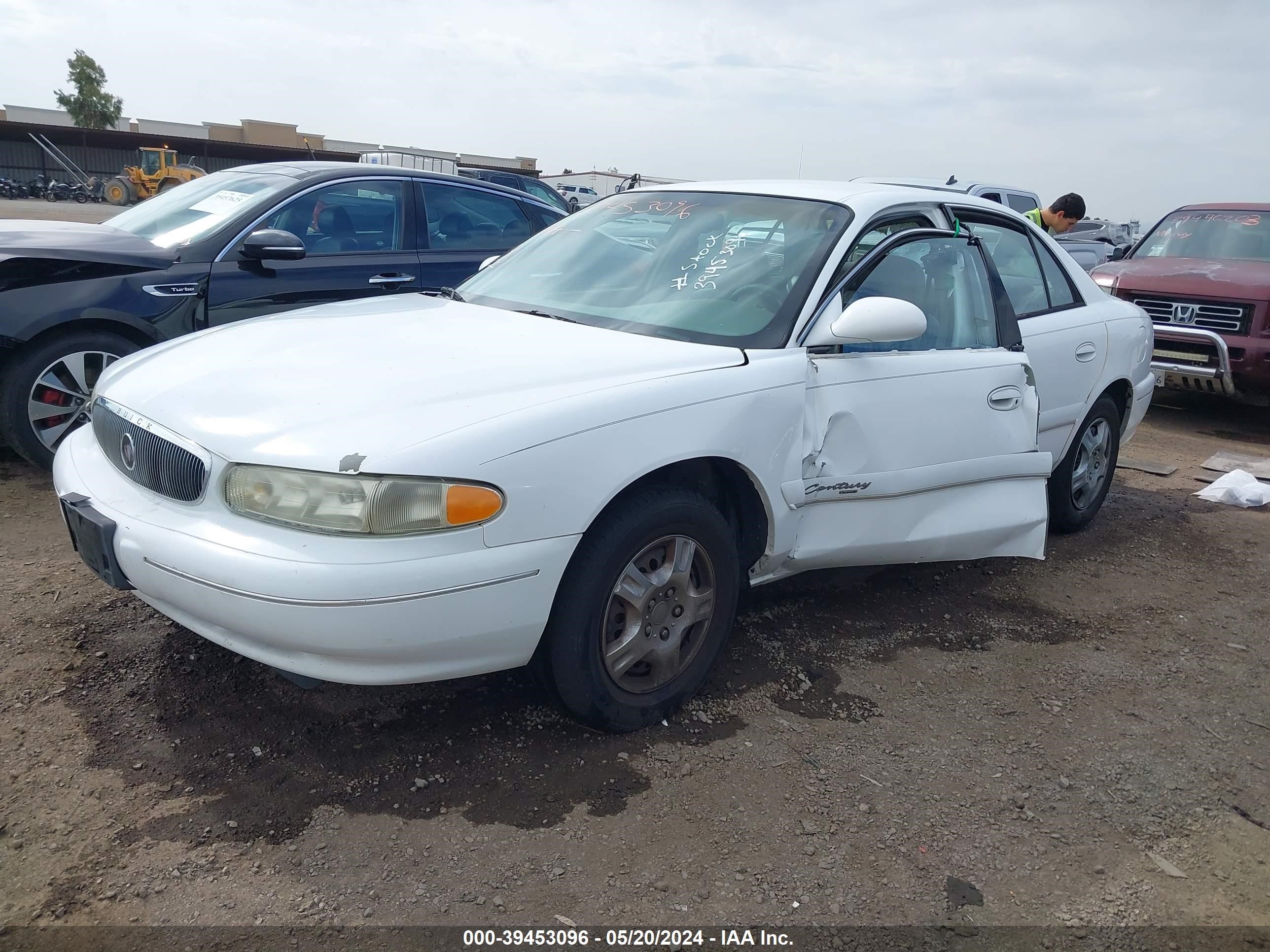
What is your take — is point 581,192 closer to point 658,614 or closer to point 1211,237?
point 1211,237

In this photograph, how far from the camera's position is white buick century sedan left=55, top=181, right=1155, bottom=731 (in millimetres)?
2340

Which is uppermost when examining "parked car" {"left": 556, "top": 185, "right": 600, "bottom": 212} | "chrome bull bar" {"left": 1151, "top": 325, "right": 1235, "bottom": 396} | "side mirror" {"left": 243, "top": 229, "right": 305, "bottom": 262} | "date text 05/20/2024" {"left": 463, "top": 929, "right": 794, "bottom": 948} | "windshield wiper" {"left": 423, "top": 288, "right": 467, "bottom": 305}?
"parked car" {"left": 556, "top": 185, "right": 600, "bottom": 212}

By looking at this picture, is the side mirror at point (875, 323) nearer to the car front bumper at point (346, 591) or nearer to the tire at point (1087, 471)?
the car front bumper at point (346, 591)

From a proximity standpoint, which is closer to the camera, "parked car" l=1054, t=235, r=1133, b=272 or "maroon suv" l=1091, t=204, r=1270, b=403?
"maroon suv" l=1091, t=204, r=1270, b=403

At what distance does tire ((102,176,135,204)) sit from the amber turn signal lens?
35776 millimetres

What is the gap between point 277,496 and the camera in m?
2.38

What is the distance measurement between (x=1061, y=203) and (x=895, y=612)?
15.1ft

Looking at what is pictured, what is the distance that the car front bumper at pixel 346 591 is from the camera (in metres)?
2.28

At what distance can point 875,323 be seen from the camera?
306 cm

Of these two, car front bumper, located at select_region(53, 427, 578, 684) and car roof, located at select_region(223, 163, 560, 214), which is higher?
car roof, located at select_region(223, 163, 560, 214)

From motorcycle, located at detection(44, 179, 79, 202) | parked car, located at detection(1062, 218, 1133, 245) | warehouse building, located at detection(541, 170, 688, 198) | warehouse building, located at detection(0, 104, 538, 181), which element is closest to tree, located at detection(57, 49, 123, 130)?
warehouse building, located at detection(0, 104, 538, 181)

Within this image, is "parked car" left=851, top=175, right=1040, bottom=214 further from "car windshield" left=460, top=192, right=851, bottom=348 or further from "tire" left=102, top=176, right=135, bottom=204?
"tire" left=102, top=176, right=135, bottom=204

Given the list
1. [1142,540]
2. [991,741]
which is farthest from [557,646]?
[1142,540]

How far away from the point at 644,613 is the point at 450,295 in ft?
5.81
